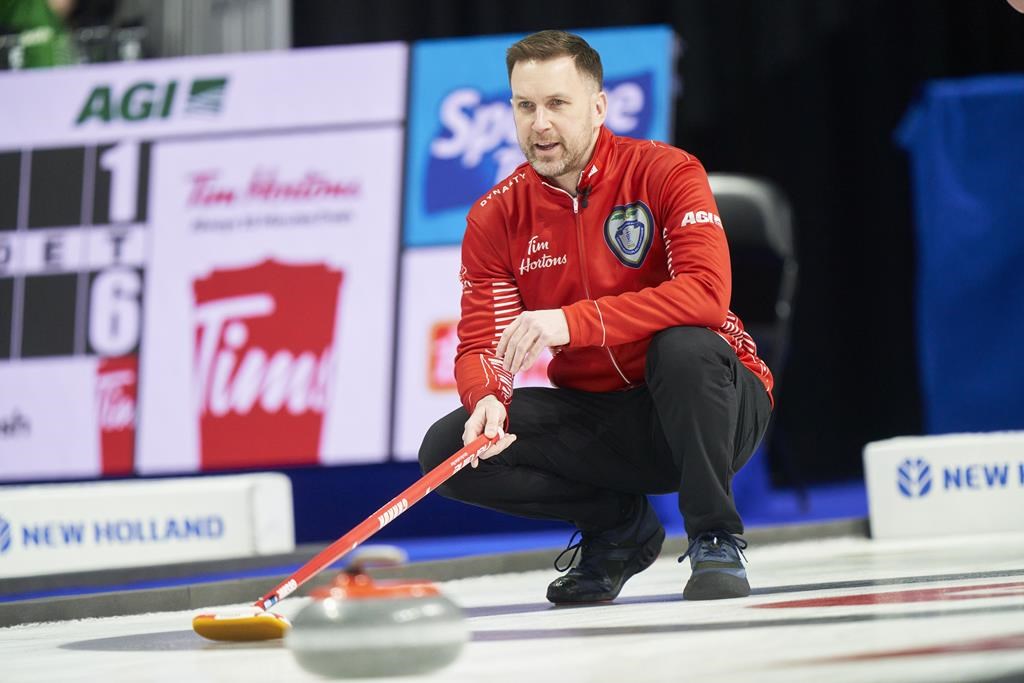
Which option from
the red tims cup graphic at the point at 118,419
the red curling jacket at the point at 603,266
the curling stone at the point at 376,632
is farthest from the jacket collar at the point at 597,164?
the red tims cup graphic at the point at 118,419

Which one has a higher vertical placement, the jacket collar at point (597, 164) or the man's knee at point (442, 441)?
the jacket collar at point (597, 164)

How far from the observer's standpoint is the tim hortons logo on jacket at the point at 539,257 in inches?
86.4

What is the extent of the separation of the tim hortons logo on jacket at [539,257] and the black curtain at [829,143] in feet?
11.5

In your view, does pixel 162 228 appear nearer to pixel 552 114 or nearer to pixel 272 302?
pixel 272 302

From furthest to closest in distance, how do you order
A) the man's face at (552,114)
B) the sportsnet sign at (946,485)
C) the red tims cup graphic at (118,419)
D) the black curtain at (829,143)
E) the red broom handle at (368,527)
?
the black curtain at (829,143) < the red tims cup graphic at (118,419) < the sportsnet sign at (946,485) < the man's face at (552,114) < the red broom handle at (368,527)

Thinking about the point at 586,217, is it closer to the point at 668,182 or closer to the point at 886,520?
the point at 668,182

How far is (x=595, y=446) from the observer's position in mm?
2229

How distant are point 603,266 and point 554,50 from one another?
1.10ft

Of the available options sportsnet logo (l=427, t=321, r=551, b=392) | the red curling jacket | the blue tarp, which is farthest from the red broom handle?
the blue tarp

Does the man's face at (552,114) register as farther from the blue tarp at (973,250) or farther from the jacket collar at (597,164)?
the blue tarp at (973,250)

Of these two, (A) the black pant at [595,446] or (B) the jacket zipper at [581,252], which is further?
(B) the jacket zipper at [581,252]

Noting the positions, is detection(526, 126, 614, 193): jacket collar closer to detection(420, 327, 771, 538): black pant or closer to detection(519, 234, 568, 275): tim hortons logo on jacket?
detection(519, 234, 568, 275): tim hortons logo on jacket

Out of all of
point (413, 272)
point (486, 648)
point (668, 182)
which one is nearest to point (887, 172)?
point (413, 272)

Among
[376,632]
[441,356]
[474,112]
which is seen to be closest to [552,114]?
[376,632]
